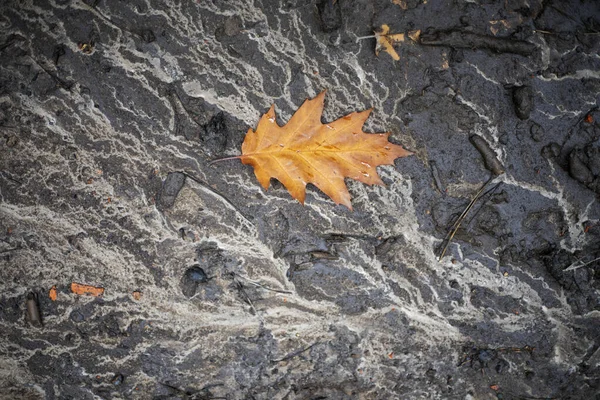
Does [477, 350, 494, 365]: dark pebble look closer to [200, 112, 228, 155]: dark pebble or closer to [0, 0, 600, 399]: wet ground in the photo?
[0, 0, 600, 399]: wet ground

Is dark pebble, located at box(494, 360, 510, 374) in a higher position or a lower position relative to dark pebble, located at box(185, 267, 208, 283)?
lower

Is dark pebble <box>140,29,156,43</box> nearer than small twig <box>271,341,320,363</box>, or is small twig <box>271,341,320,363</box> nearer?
dark pebble <box>140,29,156,43</box>

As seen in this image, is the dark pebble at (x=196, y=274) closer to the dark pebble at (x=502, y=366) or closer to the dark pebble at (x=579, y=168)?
the dark pebble at (x=502, y=366)

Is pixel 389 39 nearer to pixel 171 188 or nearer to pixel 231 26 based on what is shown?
pixel 231 26

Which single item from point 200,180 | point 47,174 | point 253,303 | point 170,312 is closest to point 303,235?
point 253,303

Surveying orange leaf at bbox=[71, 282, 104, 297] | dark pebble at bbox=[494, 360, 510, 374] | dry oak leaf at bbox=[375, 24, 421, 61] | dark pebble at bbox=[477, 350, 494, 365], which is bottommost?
orange leaf at bbox=[71, 282, 104, 297]

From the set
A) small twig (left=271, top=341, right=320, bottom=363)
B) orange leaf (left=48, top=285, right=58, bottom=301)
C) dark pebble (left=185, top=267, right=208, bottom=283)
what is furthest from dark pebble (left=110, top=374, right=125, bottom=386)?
small twig (left=271, top=341, right=320, bottom=363)
